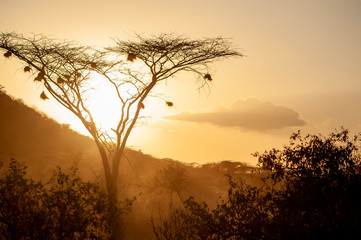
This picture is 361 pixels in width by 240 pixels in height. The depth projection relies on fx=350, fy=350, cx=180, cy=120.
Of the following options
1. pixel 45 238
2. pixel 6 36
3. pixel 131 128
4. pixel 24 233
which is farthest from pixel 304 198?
pixel 6 36

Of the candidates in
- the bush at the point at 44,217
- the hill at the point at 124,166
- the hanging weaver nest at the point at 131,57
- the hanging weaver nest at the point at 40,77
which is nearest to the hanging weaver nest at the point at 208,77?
the hanging weaver nest at the point at 131,57

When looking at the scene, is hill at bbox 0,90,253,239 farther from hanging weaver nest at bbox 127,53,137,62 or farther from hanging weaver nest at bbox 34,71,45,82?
hanging weaver nest at bbox 127,53,137,62

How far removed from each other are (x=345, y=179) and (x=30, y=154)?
28.6 m

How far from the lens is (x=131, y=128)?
21.2 meters

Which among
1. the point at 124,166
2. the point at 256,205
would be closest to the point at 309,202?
the point at 256,205

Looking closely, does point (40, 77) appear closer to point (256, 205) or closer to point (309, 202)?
point (256, 205)

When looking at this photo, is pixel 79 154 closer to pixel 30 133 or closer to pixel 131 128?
pixel 30 133

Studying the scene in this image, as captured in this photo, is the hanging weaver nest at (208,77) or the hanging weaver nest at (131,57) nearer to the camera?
the hanging weaver nest at (131,57)

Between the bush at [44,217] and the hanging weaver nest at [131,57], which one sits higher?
the hanging weaver nest at [131,57]

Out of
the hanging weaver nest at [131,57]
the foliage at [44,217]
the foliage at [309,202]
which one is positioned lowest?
the foliage at [44,217]

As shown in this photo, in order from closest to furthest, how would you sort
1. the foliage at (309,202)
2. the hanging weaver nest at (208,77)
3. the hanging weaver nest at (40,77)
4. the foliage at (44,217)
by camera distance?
the foliage at (309,202), the foliage at (44,217), the hanging weaver nest at (208,77), the hanging weaver nest at (40,77)

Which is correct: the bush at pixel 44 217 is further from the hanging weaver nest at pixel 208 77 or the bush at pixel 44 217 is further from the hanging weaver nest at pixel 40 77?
the hanging weaver nest at pixel 208 77

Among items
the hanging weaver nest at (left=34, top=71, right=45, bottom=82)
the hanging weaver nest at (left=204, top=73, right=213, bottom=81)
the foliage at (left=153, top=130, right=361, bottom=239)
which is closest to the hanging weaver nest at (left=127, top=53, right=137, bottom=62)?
the hanging weaver nest at (left=204, top=73, right=213, bottom=81)

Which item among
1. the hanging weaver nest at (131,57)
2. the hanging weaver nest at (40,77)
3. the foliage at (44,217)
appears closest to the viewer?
the foliage at (44,217)
